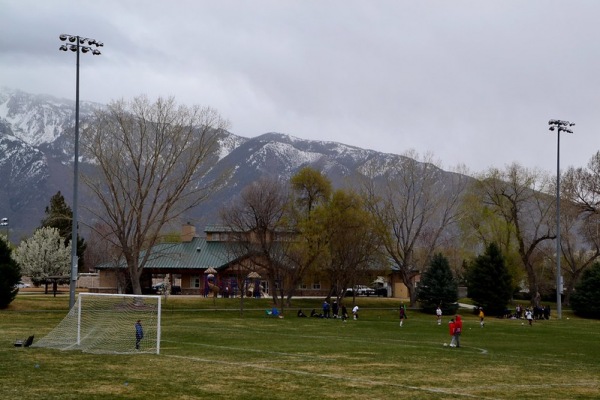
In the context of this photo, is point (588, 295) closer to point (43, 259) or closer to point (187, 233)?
point (187, 233)

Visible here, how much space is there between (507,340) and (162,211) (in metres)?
34.7

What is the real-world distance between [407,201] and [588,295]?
66.2 feet

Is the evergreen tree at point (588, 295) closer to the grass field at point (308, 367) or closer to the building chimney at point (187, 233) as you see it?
the grass field at point (308, 367)

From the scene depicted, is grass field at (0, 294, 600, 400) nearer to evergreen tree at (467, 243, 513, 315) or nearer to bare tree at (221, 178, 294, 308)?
bare tree at (221, 178, 294, 308)

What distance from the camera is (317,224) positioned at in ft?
246

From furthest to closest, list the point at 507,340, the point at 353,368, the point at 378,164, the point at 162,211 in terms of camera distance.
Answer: the point at 378,164
the point at 162,211
the point at 507,340
the point at 353,368

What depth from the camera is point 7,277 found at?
5806 centimetres

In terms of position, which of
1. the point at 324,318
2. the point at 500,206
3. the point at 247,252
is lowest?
the point at 324,318

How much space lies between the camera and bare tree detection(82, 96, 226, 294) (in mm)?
63031

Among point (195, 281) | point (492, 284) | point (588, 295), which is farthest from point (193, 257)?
point (588, 295)

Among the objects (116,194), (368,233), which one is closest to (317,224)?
(368,233)

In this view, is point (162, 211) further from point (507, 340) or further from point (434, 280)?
point (507, 340)

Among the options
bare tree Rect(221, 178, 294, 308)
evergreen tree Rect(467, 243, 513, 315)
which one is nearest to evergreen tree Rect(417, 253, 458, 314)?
evergreen tree Rect(467, 243, 513, 315)

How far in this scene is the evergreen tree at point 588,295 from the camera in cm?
7612
